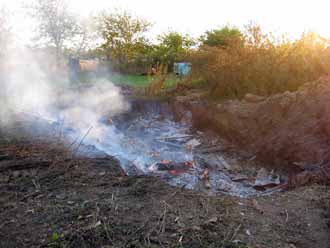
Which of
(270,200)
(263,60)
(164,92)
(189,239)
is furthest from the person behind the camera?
(164,92)

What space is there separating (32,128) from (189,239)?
15.3 feet

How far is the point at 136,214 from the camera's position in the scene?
8.80 ft

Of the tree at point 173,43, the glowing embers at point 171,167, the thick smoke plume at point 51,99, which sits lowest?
the glowing embers at point 171,167

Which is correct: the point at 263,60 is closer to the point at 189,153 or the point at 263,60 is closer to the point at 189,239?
the point at 189,153

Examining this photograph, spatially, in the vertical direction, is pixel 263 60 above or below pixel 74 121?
above

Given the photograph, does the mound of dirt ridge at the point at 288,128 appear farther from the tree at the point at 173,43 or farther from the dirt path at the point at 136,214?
the tree at the point at 173,43

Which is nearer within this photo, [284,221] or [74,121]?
[284,221]

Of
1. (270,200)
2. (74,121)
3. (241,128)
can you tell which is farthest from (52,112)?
(270,200)

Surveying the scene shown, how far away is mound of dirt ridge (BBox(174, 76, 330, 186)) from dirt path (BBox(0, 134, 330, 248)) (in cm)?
147

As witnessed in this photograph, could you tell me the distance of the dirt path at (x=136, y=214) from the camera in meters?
2.30

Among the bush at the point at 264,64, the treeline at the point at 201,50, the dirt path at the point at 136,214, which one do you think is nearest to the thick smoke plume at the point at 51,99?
the dirt path at the point at 136,214

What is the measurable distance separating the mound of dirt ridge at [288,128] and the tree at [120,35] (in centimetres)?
1392

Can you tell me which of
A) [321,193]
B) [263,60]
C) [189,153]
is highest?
[263,60]

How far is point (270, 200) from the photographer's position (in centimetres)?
333
